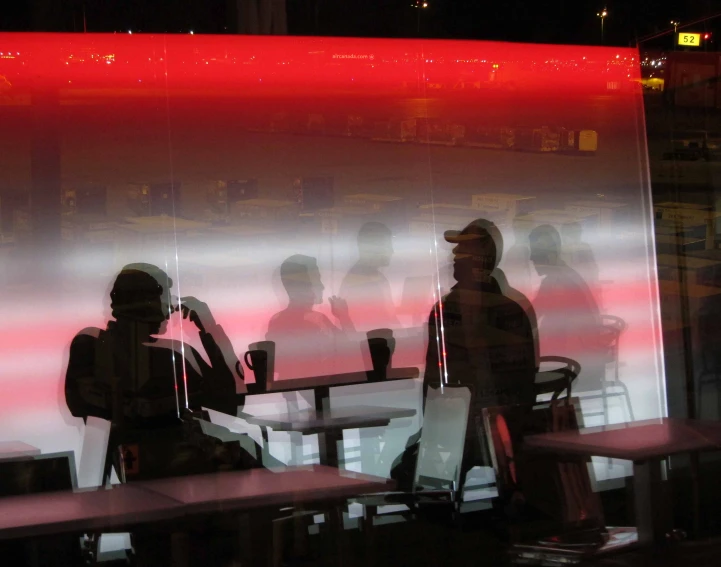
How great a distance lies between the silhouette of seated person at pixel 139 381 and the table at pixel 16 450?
0.55 feet

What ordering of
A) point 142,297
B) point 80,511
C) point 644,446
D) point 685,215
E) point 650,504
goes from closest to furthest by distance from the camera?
point 80,511 → point 644,446 → point 650,504 → point 142,297 → point 685,215

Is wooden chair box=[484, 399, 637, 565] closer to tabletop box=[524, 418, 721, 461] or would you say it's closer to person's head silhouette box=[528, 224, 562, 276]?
tabletop box=[524, 418, 721, 461]

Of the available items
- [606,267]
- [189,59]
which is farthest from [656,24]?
[189,59]

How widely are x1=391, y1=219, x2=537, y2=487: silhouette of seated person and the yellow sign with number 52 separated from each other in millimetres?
960

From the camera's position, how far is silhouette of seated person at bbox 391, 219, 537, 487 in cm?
294

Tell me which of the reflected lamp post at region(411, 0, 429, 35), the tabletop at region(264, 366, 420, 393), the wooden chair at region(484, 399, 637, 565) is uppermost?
the reflected lamp post at region(411, 0, 429, 35)

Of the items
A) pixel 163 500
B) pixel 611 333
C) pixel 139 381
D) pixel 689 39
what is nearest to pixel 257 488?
pixel 163 500

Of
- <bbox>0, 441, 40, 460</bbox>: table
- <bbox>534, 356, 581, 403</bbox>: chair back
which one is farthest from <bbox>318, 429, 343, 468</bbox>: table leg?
<bbox>0, 441, 40, 460</bbox>: table

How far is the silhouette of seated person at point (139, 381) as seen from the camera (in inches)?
104

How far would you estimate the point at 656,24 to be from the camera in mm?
3006

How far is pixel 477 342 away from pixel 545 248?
44 cm

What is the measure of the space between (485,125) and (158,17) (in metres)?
1.15

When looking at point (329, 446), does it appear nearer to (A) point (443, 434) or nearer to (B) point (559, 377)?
(A) point (443, 434)

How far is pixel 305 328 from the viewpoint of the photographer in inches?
113
